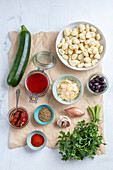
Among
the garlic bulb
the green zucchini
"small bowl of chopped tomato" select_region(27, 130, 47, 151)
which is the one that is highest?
the green zucchini

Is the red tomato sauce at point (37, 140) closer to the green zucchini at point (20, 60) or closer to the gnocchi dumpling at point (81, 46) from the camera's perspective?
the green zucchini at point (20, 60)

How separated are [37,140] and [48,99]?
1.39ft

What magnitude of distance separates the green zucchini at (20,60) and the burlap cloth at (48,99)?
89 millimetres

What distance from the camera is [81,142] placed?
6.82ft

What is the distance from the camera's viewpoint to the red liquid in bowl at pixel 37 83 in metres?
2.21

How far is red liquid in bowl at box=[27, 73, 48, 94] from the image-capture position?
7.25 feet

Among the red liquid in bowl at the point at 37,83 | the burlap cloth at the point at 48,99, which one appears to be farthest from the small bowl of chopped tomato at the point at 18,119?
the red liquid in bowl at the point at 37,83

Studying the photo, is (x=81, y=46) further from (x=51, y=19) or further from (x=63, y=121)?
(x=63, y=121)

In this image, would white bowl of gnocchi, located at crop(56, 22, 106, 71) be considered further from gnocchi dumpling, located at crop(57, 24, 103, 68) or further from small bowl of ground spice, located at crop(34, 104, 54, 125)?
small bowl of ground spice, located at crop(34, 104, 54, 125)

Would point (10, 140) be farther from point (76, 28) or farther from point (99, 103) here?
point (76, 28)

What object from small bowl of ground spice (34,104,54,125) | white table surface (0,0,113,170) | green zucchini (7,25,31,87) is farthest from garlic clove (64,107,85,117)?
green zucchini (7,25,31,87)

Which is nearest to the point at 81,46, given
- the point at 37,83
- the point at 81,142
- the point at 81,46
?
the point at 81,46

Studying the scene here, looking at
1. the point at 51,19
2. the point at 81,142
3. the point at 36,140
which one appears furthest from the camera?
the point at 51,19

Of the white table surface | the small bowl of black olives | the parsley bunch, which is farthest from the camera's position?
the white table surface
